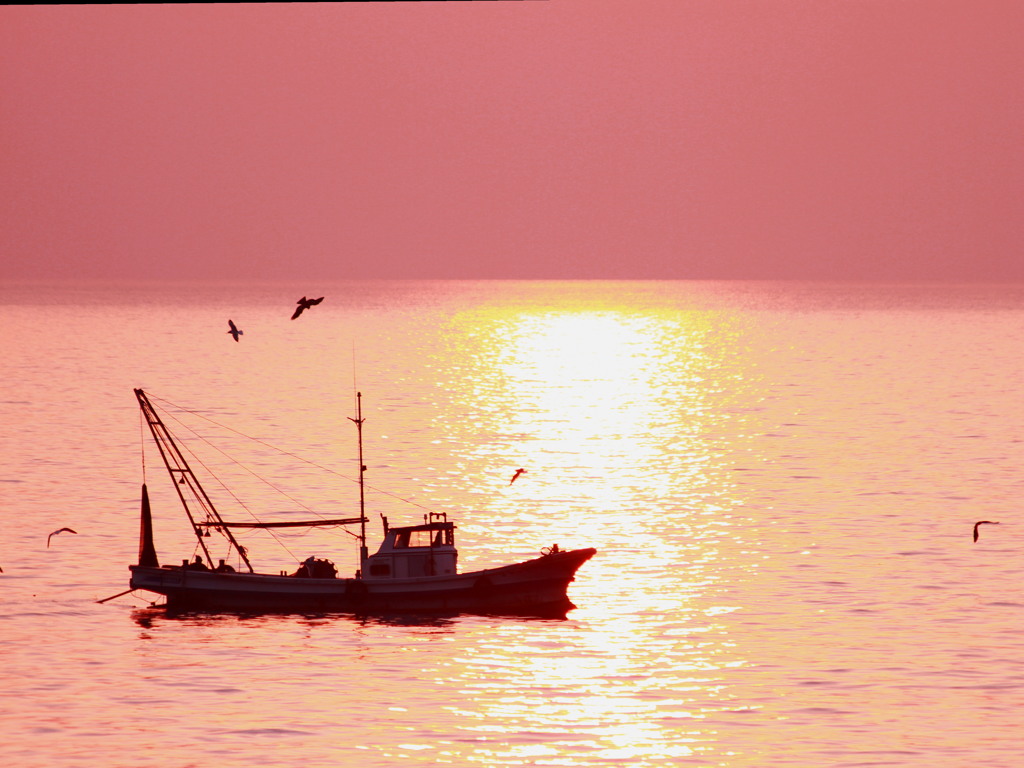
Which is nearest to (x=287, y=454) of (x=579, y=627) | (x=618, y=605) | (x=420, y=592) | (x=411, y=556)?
(x=411, y=556)

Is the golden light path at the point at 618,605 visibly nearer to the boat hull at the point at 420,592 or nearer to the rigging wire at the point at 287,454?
the boat hull at the point at 420,592

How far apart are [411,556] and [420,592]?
1.58m

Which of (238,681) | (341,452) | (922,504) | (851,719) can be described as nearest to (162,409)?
(341,452)

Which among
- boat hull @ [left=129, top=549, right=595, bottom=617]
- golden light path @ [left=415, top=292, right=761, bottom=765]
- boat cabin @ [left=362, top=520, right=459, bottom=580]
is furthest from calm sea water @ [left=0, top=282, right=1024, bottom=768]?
boat cabin @ [left=362, top=520, right=459, bottom=580]

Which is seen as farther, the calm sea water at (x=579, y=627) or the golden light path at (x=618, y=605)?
the golden light path at (x=618, y=605)

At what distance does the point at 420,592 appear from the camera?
67.5m

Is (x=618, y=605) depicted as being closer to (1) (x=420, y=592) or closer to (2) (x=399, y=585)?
(1) (x=420, y=592)

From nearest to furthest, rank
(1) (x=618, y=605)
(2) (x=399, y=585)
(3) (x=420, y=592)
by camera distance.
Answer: (2) (x=399, y=585), (3) (x=420, y=592), (1) (x=618, y=605)

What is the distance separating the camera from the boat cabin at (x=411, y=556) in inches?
2677

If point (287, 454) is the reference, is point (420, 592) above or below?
below

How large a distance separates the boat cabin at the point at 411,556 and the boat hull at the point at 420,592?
33.1 inches

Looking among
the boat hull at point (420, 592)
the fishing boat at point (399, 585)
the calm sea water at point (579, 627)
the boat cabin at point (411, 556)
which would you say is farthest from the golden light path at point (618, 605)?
the boat cabin at point (411, 556)

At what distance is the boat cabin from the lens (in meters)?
68.0

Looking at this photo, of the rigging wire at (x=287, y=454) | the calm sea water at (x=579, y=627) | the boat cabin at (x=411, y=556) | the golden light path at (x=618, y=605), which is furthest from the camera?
the rigging wire at (x=287, y=454)
